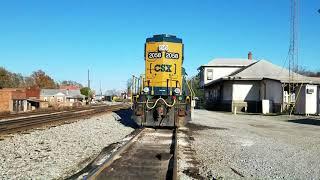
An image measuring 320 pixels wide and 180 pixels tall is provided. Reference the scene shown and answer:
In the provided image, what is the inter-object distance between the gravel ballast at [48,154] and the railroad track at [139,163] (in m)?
0.64

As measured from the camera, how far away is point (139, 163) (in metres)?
9.48

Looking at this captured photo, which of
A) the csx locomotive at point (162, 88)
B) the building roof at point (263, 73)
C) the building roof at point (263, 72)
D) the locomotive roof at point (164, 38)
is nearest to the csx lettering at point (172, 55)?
the csx locomotive at point (162, 88)

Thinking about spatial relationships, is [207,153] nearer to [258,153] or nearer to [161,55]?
[258,153]

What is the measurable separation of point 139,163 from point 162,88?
9618 mm

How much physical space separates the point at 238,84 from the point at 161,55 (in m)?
28.3

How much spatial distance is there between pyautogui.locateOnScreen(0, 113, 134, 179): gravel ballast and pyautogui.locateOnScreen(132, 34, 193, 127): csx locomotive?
2140 millimetres

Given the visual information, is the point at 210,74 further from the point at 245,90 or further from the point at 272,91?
the point at 272,91

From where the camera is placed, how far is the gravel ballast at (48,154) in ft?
27.1

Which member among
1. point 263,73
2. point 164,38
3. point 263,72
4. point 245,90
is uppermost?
point 263,72

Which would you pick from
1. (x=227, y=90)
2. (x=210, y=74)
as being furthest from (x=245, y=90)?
(x=210, y=74)

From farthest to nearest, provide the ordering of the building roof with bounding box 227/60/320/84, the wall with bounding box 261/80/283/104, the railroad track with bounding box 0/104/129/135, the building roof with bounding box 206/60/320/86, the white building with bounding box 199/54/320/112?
the building roof with bounding box 227/60/320/84, the building roof with bounding box 206/60/320/86, the wall with bounding box 261/80/283/104, the white building with bounding box 199/54/320/112, the railroad track with bounding box 0/104/129/135

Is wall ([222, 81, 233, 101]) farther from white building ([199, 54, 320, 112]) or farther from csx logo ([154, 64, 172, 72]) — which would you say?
csx logo ([154, 64, 172, 72])

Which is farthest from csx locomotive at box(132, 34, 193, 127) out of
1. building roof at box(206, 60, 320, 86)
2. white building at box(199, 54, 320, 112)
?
building roof at box(206, 60, 320, 86)

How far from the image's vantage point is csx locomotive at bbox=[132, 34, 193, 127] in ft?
58.3
